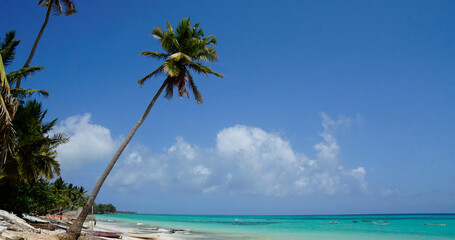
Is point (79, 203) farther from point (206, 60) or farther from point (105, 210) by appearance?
point (105, 210)

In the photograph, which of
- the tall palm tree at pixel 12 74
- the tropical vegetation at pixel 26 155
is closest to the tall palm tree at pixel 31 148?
the tropical vegetation at pixel 26 155

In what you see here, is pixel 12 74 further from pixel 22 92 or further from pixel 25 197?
pixel 25 197

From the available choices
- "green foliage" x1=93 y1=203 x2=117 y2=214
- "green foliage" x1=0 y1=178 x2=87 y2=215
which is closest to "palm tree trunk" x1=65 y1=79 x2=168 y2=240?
"green foliage" x1=0 y1=178 x2=87 y2=215

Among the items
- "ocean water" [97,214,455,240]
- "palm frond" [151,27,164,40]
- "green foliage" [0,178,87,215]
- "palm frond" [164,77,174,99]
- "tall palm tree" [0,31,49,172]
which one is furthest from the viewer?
"ocean water" [97,214,455,240]

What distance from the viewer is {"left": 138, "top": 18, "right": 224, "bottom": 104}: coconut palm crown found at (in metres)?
12.9

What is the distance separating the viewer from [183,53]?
13.1m

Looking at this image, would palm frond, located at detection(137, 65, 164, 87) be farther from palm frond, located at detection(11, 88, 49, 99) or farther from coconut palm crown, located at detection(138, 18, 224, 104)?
palm frond, located at detection(11, 88, 49, 99)

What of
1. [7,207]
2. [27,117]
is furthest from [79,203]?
[27,117]

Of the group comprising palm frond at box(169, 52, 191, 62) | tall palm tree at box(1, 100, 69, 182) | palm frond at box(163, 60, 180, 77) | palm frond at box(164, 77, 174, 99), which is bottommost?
tall palm tree at box(1, 100, 69, 182)

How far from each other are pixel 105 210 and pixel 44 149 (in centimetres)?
11949

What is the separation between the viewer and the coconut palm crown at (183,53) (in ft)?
42.5

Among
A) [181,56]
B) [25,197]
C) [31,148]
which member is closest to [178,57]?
[181,56]

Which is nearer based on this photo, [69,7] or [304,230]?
[69,7]

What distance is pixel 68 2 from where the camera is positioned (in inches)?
508
